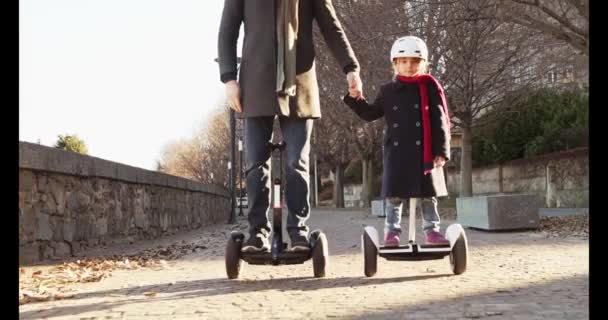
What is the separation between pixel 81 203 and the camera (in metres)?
7.29

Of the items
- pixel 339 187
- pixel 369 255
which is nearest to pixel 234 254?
pixel 369 255

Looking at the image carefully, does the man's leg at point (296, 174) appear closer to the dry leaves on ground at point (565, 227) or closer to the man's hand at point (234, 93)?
the man's hand at point (234, 93)

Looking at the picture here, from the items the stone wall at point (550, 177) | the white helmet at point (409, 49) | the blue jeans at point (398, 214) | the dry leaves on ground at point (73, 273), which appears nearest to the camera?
the dry leaves on ground at point (73, 273)

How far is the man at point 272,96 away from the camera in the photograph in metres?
4.10

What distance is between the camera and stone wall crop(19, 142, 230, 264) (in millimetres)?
5926

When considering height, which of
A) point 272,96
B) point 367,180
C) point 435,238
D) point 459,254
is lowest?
point 459,254

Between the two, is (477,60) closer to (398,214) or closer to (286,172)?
(398,214)

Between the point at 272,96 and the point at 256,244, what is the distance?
953mm

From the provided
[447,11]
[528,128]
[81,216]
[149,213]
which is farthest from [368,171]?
[81,216]

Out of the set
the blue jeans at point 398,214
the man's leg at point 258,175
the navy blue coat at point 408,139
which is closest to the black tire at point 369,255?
the blue jeans at point 398,214

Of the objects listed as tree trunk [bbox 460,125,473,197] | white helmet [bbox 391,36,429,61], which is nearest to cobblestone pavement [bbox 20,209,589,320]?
white helmet [bbox 391,36,429,61]

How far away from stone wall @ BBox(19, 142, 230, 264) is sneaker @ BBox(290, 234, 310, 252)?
288 cm

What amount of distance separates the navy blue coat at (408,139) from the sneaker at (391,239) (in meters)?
0.27

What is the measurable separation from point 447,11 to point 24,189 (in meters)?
9.16
